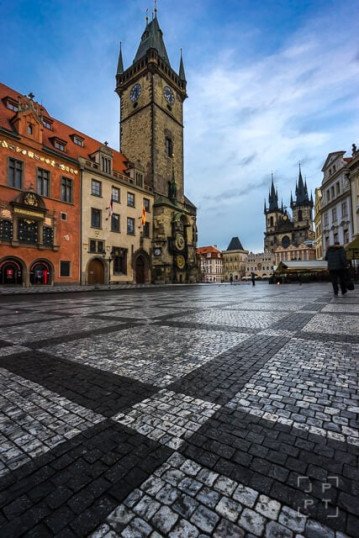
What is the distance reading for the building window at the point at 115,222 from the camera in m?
27.8

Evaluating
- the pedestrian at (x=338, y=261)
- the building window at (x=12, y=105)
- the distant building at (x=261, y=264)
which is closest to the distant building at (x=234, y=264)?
the distant building at (x=261, y=264)

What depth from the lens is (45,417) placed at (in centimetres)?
172

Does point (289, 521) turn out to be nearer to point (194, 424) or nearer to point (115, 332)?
point (194, 424)

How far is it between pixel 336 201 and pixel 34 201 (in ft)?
107

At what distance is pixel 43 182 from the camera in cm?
2192

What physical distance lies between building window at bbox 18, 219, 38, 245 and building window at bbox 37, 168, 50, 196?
9.44 ft

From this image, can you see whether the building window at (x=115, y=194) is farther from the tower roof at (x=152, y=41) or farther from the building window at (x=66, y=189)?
the tower roof at (x=152, y=41)

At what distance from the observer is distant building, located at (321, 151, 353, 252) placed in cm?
2999

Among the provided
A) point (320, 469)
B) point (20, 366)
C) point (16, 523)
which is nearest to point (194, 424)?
point (320, 469)

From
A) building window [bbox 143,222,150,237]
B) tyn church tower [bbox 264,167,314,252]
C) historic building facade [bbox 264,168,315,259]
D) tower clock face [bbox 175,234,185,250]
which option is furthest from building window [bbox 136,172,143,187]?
tyn church tower [bbox 264,167,314,252]

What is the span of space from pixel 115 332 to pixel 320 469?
137 inches

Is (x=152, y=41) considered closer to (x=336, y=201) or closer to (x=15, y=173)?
(x=15, y=173)

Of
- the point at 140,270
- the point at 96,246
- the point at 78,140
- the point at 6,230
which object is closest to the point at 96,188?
the point at 96,246

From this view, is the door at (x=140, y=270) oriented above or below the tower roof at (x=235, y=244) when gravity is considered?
below
